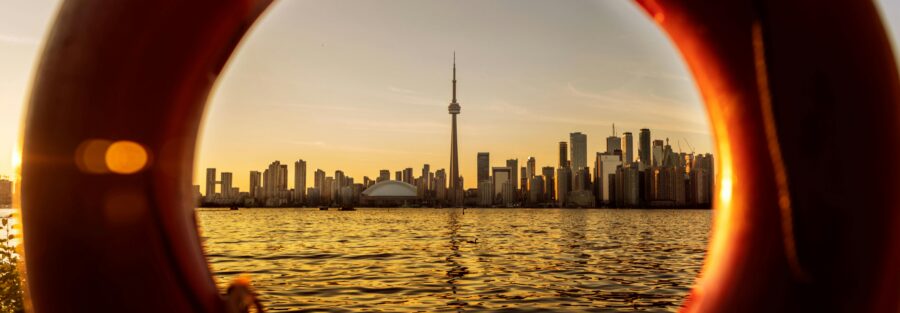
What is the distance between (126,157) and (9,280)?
382 cm

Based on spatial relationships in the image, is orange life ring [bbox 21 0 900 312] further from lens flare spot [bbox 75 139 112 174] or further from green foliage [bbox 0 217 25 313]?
green foliage [bbox 0 217 25 313]

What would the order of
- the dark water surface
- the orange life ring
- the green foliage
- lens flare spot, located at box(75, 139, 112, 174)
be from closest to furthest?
the orange life ring < lens flare spot, located at box(75, 139, 112, 174) < the green foliage < the dark water surface

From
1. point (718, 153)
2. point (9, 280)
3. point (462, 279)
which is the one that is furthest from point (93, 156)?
point (462, 279)

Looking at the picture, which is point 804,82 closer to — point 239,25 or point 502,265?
point 239,25

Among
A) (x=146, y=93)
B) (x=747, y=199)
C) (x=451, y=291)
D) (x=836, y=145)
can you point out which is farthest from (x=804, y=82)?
(x=451, y=291)

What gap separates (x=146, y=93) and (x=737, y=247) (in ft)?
5.12

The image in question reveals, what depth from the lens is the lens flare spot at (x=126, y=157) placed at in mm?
1778

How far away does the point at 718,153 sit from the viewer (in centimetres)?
191

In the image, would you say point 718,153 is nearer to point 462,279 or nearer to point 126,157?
point 126,157

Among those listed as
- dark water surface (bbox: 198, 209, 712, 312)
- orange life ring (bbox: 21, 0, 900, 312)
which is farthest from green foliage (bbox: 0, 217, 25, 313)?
orange life ring (bbox: 21, 0, 900, 312)

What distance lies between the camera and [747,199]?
172 centimetres

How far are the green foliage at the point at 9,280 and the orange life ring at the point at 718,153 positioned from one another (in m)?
3.35

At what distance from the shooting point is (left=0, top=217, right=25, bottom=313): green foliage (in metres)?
4.63

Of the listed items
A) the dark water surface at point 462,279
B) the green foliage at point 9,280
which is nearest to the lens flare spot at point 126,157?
the green foliage at point 9,280
